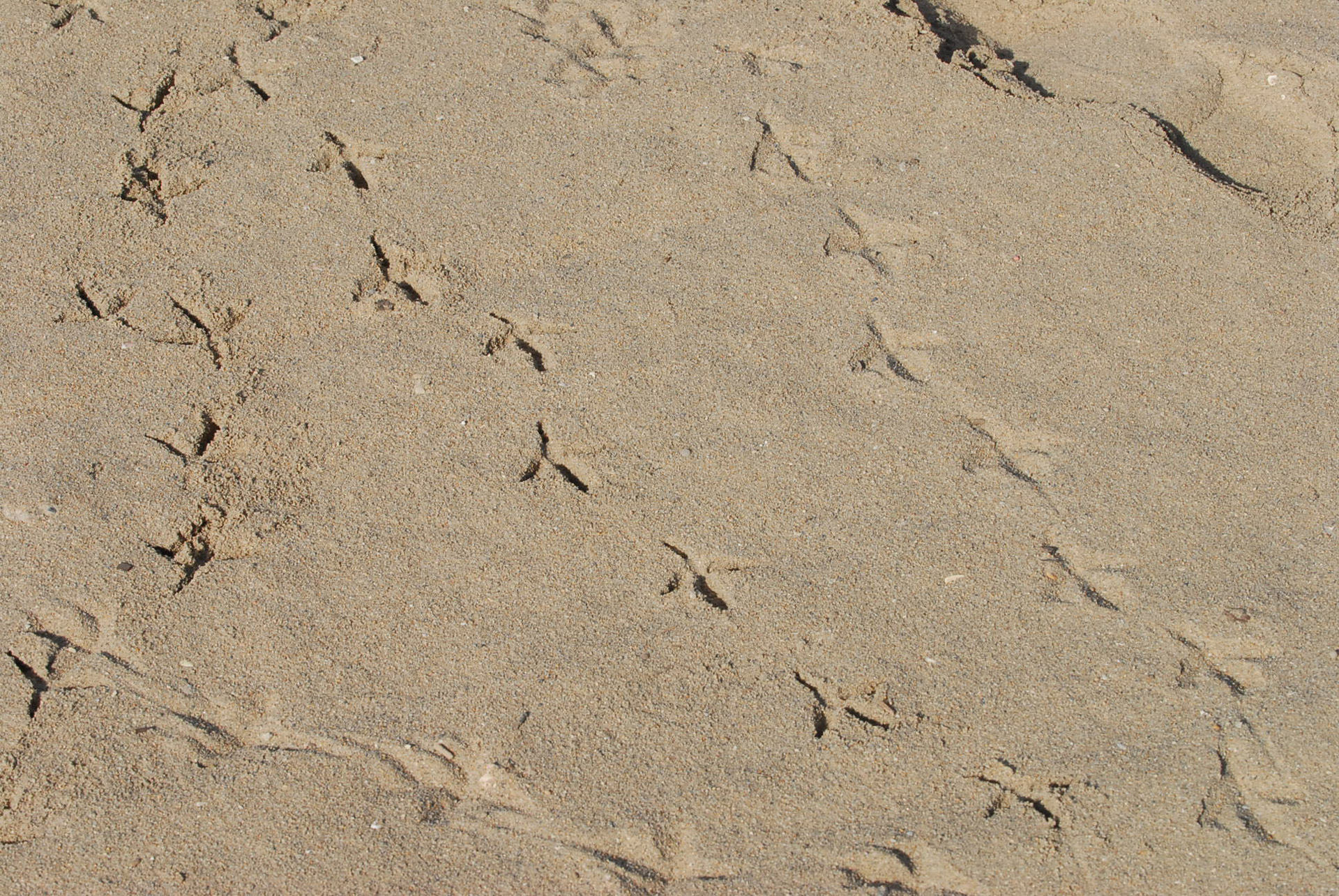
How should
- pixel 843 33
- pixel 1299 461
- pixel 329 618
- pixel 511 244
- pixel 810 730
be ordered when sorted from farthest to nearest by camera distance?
pixel 843 33 < pixel 511 244 < pixel 1299 461 < pixel 329 618 < pixel 810 730

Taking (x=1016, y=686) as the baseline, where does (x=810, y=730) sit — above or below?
below

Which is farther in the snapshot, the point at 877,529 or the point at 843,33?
the point at 843,33

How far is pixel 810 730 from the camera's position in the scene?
2.36 meters

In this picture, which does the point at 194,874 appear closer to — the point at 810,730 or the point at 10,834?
the point at 10,834

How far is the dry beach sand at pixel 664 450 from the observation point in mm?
2252

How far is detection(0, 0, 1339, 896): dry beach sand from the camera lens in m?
2.25

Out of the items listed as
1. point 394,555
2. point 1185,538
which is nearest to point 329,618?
point 394,555

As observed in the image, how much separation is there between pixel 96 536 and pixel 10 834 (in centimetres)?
69

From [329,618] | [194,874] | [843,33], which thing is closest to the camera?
[194,874]

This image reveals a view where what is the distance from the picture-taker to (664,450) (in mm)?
2859

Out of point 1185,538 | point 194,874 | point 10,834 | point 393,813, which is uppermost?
point 1185,538

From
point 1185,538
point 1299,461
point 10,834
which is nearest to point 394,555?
point 10,834

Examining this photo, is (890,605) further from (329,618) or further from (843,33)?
(843,33)

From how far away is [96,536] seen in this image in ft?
8.85
